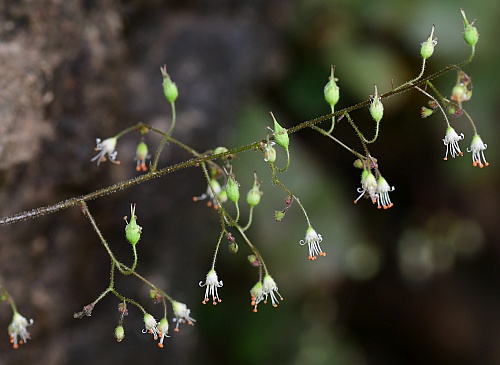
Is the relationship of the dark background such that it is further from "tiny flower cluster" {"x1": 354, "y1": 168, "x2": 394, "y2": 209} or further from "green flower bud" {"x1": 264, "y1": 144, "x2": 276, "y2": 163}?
"tiny flower cluster" {"x1": 354, "y1": 168, "x2": 394, "y2": 209}

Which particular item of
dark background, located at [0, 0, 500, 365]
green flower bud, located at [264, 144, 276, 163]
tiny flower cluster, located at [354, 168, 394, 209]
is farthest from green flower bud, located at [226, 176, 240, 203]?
dark background, located at [0, 0, 500, 365]

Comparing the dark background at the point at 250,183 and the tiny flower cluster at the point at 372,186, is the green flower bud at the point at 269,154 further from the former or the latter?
the dark background at the point at 250,183

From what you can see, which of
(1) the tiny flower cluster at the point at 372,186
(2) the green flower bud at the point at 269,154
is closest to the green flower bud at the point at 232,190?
(2) the green flower bud at the point at 269,154

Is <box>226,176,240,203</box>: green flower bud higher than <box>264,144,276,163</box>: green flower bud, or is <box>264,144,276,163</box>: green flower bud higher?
<box>264,144,276,163</box>: green flower bud

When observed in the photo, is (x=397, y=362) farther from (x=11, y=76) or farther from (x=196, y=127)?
(x=11, y=76)

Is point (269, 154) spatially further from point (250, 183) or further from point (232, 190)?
point (250, 183)

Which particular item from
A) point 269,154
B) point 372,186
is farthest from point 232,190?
point 372,186

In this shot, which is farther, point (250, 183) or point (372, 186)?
point (250, 183)

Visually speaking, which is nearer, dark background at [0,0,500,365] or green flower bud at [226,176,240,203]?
green flower bud at [226,176,240,203]

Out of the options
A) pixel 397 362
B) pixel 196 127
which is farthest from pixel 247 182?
pixel 397 362
